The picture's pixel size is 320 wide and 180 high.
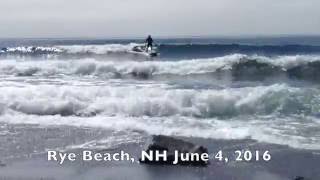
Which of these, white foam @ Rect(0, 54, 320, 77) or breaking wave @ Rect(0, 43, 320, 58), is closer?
white foam @ Rect(0, 54, 320, 77)

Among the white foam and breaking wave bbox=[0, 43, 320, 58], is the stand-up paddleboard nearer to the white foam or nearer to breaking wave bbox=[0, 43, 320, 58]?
breaking wave bbox=[0, 43, 320, 58]

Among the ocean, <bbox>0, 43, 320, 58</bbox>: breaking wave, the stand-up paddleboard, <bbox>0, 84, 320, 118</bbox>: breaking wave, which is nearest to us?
the ocean

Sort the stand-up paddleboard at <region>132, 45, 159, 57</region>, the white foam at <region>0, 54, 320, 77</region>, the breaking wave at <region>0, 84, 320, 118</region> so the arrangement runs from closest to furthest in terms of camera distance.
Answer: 1. the breaking wave at <region>0, 84, 320, 118</region>
2. the white foam at <region>0, 54, 320, 77</region>
3. the stand-up paddleboard at <region>132, 45, 159, 57</region>

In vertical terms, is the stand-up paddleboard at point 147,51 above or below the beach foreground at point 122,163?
Result: above

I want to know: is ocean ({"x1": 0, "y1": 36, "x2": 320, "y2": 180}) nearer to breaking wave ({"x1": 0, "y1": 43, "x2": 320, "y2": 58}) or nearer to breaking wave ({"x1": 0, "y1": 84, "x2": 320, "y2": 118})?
breaking wave ({"x1": 0, "y1": 84, "x2": 320, "y2": 118})

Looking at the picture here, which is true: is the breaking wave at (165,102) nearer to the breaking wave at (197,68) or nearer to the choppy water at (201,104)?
the choppy water at (201,104)

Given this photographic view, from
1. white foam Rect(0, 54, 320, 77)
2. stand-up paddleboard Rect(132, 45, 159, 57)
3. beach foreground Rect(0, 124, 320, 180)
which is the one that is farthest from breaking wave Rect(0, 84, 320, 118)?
stand-up paddleboard Rect(132, 45, 159, 57)

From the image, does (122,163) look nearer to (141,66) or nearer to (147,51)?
(141,66)

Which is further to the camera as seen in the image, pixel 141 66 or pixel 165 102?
pixel 141 66

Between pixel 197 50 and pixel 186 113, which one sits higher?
pixel 197 50

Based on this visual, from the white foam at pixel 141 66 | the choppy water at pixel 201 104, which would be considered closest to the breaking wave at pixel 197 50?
the white foam at pixel 141 66

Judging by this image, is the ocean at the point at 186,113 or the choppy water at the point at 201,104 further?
the choppy water at the point at 201,104

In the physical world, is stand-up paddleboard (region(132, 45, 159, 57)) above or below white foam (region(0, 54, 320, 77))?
above

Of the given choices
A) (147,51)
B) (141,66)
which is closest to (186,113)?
(141,66)
